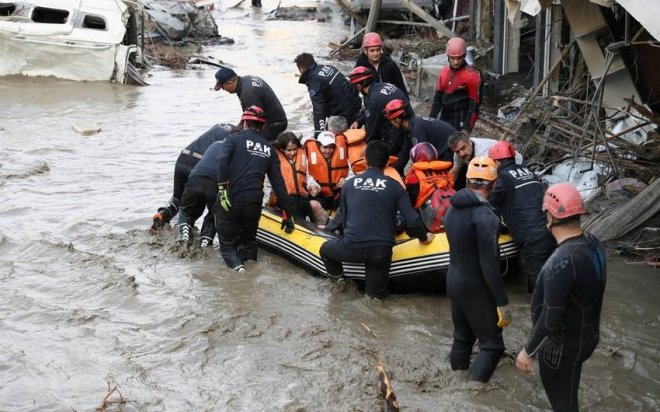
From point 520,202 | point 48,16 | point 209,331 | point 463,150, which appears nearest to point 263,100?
point 463,150

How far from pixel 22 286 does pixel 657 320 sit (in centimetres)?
565

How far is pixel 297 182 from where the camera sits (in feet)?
→ 29.9

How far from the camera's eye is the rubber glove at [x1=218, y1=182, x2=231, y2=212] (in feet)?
26.9

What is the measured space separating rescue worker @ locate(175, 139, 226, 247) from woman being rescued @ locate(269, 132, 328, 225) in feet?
2.15

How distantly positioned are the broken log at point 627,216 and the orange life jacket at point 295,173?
2.90 metres

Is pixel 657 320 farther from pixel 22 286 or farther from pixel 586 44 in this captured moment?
pixel 22 286

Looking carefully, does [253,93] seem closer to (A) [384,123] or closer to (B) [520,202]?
(A) [384,123]

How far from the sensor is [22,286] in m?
8.19

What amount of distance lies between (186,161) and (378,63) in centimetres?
265

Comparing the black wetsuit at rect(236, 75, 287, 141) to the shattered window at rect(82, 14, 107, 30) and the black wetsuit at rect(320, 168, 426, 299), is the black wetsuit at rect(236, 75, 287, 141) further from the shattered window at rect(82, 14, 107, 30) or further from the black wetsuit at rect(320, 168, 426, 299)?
the shattered window at rect(82, 14, 107, 30)

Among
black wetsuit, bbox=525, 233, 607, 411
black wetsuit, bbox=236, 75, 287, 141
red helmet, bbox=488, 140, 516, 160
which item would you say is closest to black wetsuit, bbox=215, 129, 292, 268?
black wetsuit, bbox=236, 75, 287, 141

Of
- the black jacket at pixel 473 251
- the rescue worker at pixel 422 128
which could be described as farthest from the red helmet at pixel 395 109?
the black jacket at pixel 473 251

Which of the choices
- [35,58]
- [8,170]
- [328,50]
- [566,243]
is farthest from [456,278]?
[328,50]

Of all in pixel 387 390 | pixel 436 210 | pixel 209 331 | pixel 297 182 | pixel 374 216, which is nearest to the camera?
pixel 387 390
